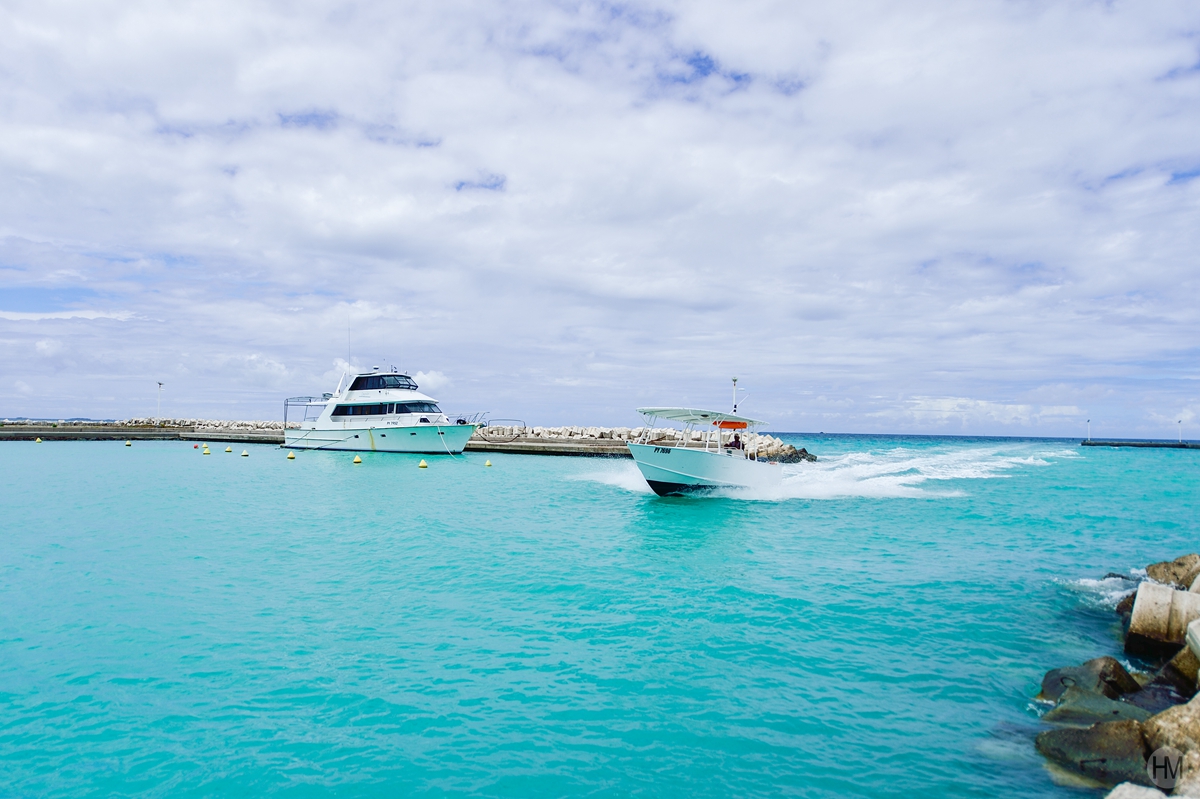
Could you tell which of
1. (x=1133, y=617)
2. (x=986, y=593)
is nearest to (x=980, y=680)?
(x=1133, y=617)

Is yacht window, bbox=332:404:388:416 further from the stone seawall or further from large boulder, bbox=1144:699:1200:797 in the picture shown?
large boulder, bbox=1144:699:1200:797

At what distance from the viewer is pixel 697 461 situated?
23656mm

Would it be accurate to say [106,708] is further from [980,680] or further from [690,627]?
[980,680]

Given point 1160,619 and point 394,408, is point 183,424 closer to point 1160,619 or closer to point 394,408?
point 394,408

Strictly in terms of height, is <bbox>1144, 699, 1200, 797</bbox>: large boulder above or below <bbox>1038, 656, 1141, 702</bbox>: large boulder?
above

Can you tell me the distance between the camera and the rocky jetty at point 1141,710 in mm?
5516

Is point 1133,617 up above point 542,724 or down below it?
above

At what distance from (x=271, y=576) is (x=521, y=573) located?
5010mm

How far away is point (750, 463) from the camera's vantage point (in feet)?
81.0

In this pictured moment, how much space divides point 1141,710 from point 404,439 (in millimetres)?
43762

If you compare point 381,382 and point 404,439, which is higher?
point 381,382

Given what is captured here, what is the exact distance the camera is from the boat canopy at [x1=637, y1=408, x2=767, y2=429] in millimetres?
22266

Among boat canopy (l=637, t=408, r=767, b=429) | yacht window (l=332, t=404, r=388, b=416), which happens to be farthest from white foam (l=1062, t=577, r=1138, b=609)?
yacht window (l=332, t=404, r=388, b=416)

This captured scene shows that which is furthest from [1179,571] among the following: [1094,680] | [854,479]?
[854,479]
